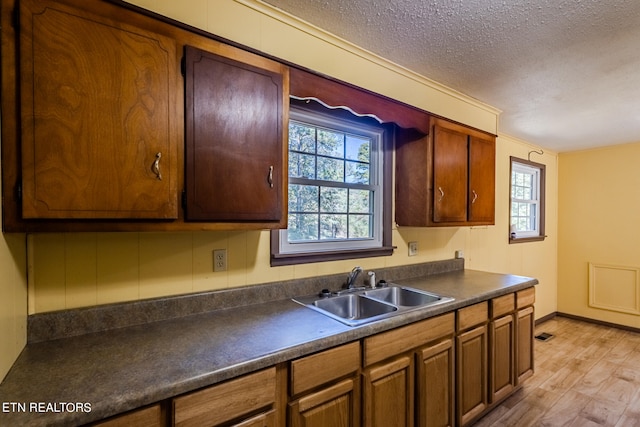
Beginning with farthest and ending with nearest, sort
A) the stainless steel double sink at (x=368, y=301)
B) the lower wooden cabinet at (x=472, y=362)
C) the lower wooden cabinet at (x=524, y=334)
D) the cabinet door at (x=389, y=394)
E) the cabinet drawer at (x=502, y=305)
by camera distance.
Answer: the lower wooden cabinet at (x=524, y=334) < the cabinet drawer at (x=502, y=305) < the lower wooden cabinet at (x=472, y=362) < the stainless steel double sink at (x=368, y=301) < the cabinet door at (x=389, y=394)

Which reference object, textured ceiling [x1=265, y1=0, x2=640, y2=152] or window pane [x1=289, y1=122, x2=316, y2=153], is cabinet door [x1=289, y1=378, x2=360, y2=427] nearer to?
window pane [x1=289, y1=122, x2=316, y2=153]

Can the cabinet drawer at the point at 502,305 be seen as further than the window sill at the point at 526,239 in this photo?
No

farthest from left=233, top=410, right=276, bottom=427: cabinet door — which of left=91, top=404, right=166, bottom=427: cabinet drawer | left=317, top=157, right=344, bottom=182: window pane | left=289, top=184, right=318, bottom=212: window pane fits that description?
left=317, top=157, right=344, bottom=182: window pane

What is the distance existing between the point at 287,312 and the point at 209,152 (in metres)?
0.84

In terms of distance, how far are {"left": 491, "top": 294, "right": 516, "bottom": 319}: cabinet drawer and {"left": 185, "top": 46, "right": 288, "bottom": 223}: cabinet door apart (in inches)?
63.4

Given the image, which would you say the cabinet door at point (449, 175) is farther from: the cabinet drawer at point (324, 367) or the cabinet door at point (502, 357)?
the cabinet drawer at point (324, 367)

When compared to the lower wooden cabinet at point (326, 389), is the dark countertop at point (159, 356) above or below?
above

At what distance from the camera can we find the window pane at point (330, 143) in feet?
→ 6.88

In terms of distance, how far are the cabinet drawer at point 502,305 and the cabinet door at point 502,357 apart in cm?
4

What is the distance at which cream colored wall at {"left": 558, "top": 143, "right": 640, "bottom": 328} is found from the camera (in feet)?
12.8

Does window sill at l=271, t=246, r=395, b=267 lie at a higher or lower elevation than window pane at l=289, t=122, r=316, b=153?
lower

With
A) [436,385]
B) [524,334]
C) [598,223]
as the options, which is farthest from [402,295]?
[598,223]

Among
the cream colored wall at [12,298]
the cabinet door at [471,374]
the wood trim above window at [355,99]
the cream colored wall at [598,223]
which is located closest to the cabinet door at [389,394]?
the cabinet door at [471,374]

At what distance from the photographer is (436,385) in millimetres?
1757
